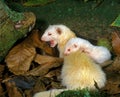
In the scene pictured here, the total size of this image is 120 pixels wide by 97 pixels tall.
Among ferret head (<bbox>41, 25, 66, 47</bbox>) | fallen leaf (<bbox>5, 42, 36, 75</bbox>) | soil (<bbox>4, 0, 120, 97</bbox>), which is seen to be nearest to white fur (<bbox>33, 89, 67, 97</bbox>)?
fallen leaf (<bbox>5, 42, 36, 75</bbox>)

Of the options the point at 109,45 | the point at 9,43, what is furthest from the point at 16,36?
the point at 109,45

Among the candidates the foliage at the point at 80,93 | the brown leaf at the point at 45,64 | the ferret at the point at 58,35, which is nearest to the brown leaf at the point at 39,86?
the brown leaf at the point at 45,64

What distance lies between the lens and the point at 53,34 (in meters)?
7.06

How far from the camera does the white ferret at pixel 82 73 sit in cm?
603

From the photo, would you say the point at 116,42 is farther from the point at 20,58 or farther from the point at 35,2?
Result: the point at 35,2

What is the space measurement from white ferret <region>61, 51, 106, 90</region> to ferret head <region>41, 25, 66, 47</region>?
31.3 inches

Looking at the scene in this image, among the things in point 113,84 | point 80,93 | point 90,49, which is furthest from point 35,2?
point 80,93

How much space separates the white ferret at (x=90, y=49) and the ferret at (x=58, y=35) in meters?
0.30

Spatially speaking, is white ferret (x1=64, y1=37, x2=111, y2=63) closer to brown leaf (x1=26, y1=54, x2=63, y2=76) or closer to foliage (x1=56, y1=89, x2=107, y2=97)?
brown leaf (x1=26, y1=54, x2=63, y2=76)

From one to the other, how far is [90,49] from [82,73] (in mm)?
668

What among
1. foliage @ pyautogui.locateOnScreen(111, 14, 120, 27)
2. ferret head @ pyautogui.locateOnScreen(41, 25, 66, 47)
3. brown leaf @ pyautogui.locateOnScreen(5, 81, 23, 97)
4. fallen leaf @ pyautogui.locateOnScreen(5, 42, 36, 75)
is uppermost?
foliage @ pyautogui.locateOnScreen(111, 14, 120, 27)

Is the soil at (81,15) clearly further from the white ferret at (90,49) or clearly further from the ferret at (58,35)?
the white ferret at (90,49)

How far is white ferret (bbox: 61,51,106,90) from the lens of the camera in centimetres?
603

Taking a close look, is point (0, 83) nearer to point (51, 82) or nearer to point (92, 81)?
point (51, 82)
